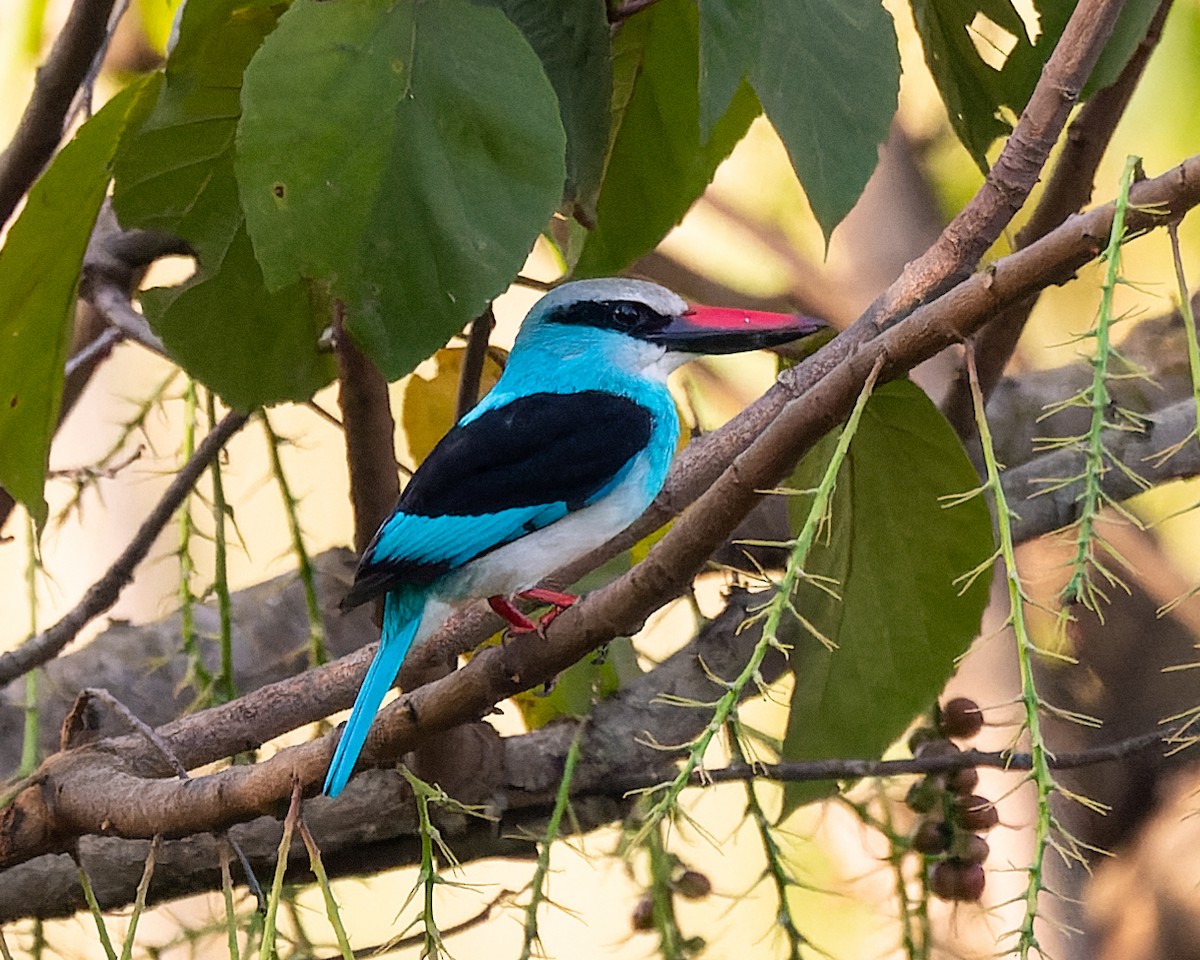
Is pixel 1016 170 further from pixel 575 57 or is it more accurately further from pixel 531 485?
pixel 531 485

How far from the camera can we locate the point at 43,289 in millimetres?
988

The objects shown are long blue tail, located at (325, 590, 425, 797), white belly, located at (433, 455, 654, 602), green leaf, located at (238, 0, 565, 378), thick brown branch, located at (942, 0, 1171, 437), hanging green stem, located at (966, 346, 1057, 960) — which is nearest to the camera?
hanging green stem, located at (966, 346, 1057, 960)

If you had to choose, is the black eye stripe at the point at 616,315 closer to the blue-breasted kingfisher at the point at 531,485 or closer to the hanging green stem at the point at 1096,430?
the blue-breasted kingfisher at the point at 531,485

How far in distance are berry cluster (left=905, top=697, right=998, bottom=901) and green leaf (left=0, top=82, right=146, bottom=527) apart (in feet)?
2.20

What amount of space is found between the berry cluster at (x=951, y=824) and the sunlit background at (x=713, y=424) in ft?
0.21

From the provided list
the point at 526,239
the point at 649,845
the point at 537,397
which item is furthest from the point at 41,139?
the point at 649,845

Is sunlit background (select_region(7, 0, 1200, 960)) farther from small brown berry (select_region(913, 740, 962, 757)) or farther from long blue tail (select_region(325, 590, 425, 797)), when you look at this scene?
long blue tail (select_region(325, 590, 425, 797))

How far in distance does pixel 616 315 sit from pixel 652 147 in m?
0.20

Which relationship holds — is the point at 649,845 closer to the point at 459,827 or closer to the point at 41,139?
the point at 459,827

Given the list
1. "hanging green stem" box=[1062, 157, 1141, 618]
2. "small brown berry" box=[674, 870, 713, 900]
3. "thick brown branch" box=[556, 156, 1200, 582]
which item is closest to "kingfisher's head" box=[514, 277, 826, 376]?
"small brown berry" box=[674, 870, 713, 900]

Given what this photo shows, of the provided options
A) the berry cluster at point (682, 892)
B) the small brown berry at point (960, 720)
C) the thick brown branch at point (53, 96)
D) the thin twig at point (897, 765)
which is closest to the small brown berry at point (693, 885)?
the berry cluster at point (682, 892)

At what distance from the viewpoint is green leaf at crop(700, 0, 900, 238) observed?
0.76m

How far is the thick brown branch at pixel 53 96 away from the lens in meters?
1.06

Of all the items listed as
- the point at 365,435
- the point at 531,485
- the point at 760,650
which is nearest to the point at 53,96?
the point at 365,435
